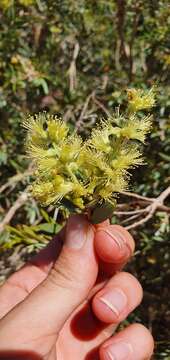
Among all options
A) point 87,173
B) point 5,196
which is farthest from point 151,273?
point 87,173

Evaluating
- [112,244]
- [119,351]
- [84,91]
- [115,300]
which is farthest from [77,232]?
[84,91]

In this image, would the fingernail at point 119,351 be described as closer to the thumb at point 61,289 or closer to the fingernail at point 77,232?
the thumb at point 61,289

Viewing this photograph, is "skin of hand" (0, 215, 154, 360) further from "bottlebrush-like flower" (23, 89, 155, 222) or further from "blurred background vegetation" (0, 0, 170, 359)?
"blurred background vegetation" (0, 0, 170, 359)

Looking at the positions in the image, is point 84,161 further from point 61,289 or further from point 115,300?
point 115,300

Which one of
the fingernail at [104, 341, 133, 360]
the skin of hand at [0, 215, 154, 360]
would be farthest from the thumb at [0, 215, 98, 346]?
the fingernail at [104, 341, 133, 360]

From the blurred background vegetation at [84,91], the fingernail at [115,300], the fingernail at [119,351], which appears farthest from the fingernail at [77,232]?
the blurred background vegetation at [84,91]

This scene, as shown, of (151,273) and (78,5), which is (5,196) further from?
(78,5)
